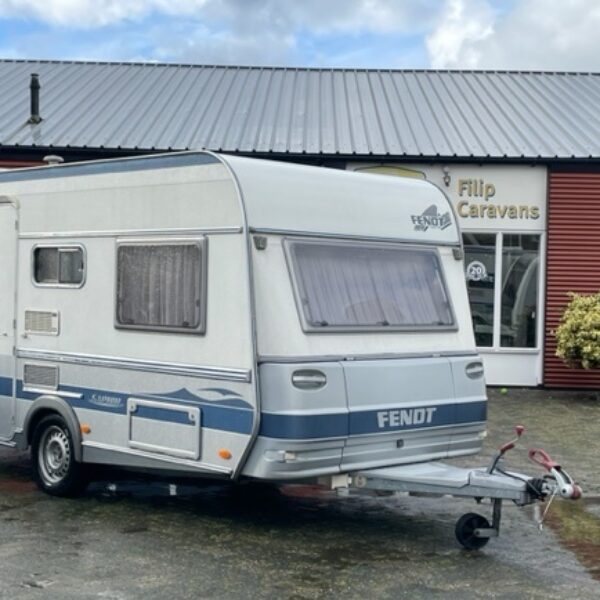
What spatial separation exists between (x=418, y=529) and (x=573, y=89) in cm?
1507

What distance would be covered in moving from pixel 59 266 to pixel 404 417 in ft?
10.6

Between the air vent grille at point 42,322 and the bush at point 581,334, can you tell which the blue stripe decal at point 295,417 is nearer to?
the air vent grille at point 42,322

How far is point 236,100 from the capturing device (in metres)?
19.5

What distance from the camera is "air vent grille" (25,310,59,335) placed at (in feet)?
27.2

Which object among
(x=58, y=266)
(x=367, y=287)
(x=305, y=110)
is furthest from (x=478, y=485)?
(x=305, y=110)

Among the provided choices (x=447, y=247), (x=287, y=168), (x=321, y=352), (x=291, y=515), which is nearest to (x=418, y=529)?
(x=291, y=515)

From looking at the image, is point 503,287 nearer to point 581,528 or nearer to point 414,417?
point 581,528

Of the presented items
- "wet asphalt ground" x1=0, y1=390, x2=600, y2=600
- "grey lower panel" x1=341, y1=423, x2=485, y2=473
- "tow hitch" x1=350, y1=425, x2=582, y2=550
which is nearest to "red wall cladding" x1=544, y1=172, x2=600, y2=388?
"wet asphalt ground" x1=0, y1=390, x2=600, y2=600

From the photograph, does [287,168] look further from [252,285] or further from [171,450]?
[171,450]

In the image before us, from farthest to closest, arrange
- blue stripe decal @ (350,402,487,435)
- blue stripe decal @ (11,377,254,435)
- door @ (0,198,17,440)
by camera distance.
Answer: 1. door @ (0,198,17,440)
2. blue stripe decal @ (350,402,487,435)
3. blue stripe decal @ (11,377,254,435)

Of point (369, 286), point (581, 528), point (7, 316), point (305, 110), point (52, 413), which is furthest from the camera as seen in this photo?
point (305, 110)

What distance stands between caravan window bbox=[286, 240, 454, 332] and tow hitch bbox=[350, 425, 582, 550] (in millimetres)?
1084

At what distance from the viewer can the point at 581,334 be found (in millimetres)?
14570

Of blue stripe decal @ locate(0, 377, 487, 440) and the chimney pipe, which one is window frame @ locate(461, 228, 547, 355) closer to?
the chimney pipe
